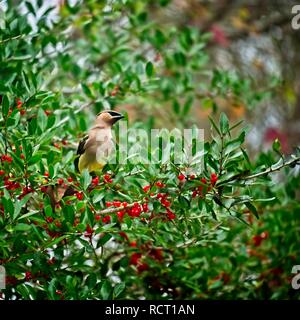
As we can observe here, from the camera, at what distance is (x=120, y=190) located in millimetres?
2375

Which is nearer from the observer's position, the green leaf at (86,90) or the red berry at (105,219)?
the red berry at (105,219)

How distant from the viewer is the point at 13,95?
95.5 inches

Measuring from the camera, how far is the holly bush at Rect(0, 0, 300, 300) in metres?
2.15

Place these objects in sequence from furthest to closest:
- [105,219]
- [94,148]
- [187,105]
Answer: [187,105]
[94,148]
[105,219]

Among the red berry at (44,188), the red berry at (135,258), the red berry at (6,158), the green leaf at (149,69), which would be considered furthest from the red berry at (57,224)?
the green leaf at (149,69)

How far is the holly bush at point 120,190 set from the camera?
84.6 inches

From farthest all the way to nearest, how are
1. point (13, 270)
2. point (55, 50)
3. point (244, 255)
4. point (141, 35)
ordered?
point (141, 35), point (55, 50), point (244, 255), point (13, 270)

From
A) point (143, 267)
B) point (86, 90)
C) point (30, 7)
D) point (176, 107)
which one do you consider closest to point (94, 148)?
point (86, 90)

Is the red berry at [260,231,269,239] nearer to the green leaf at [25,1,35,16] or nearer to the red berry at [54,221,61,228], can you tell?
the red berry at [54,221,61,228]

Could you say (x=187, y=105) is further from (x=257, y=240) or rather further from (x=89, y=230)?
(x=89, y=230)

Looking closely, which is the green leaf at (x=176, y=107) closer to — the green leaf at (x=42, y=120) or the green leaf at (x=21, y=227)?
the green leaf at (x=42, y=120)

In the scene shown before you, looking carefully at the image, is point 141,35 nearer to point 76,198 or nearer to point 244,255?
point 244,255
